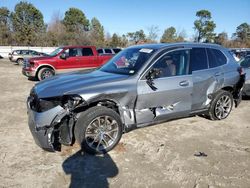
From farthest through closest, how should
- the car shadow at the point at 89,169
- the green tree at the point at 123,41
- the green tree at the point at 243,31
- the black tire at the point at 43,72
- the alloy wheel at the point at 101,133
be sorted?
the green tree at the point at 243,31 → the green tree at the point at 123,41 → the black tire at the point at 43,72 → the alloy wheel at the point at 101,133 → the car shadow at the point at 89,169

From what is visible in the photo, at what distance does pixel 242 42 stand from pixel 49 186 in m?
67.8

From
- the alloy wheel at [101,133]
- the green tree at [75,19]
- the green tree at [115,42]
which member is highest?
the green tree at [75,19]

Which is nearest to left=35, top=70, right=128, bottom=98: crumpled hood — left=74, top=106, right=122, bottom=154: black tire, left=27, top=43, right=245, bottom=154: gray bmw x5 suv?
left=27, top=43, right=245, bottom=154: gray bmw x5 suv

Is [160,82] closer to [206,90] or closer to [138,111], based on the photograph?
[138,111]

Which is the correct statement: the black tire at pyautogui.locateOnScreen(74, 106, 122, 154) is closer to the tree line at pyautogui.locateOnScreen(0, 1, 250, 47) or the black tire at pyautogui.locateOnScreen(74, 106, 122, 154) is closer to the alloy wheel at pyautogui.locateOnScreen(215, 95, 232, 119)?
the alloy wheel at pyautogui.locateOnScreen(215, 95, 232, 119)

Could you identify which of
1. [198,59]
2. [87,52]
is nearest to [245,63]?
[198,59]

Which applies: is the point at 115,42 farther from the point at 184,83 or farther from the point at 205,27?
the point at 184,83

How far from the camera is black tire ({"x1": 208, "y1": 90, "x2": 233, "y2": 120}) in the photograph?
5.70m

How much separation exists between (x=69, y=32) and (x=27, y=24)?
9163mm

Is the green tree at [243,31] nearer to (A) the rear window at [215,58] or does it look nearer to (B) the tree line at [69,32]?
(B) the tree line at [69,32]

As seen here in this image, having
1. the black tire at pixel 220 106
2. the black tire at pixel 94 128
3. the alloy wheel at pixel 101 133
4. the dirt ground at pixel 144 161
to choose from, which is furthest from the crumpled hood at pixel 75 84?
the black tire at pixel 220 106

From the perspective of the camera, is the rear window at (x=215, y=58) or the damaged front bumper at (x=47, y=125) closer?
the damaged front bumper at (x=47, y=125)

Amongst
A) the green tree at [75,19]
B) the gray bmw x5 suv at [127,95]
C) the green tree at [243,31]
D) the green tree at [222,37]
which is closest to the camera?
the gray bmw x5 suv at [127,95]

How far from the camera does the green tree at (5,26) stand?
50344mm
